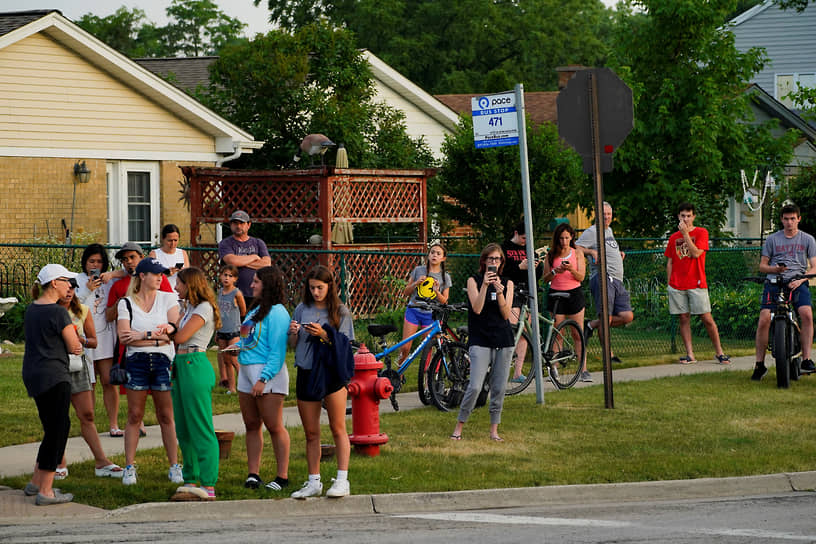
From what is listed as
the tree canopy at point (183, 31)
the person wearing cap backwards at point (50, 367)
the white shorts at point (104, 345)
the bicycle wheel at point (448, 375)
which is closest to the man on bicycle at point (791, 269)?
the bicycle wheel at point (448, 375)

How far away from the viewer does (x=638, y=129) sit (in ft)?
84.0

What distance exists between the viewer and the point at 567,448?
979cm

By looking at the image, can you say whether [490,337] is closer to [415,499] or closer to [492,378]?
[492,378]

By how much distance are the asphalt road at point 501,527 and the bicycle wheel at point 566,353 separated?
4943 millimetres

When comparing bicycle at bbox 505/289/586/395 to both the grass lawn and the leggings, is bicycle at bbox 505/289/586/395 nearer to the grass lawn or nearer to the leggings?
the grass lawn

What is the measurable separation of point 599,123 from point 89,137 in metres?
14.3

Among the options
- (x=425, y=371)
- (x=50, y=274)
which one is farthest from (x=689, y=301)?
(x=50, y=274)

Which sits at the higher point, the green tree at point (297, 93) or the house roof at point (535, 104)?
the house roof at point (535, 104)

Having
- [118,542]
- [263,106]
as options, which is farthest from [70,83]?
[118,542]

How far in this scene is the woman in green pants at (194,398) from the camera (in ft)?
26.7

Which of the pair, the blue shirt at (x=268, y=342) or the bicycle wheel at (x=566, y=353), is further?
the bicycle wheel at (x=566, y=353)

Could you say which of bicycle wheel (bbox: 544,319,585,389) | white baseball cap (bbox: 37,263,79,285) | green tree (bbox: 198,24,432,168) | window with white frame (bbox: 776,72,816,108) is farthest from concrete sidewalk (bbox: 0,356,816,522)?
window with white frame (bbox: 776,72,816,108)

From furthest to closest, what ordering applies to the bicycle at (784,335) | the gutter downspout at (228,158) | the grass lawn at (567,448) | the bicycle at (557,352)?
the gutter downspout at (228,158) → the bicycle at (784,335) → the bicycle at (557,352) → the grass lawn at (567,448)

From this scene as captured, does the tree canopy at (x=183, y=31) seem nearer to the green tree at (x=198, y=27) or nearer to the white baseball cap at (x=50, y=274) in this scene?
the green tree at (x=198, y=27)
